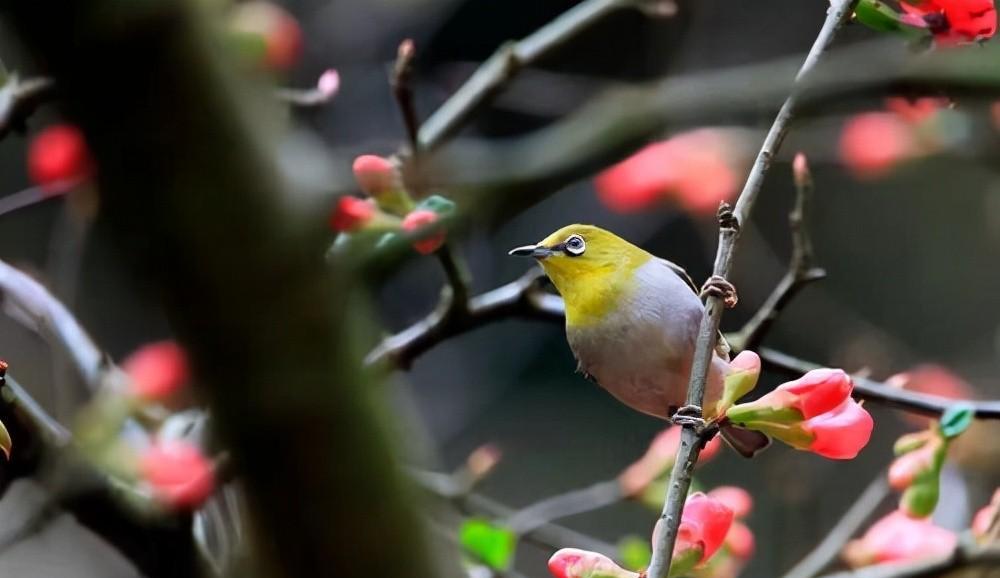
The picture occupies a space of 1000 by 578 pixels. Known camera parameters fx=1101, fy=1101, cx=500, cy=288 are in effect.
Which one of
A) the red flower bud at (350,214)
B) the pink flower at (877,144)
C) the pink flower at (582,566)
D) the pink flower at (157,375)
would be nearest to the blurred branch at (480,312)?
the red flower bud at (350,214)

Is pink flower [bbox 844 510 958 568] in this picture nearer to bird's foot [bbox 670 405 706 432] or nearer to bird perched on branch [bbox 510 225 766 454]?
bird perched on branch [bbox 510 225 766 454]

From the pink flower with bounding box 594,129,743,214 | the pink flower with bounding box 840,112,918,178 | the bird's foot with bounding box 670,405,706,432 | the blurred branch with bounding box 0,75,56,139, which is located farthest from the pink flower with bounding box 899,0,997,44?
the pink flower with bounding box 840,112,918,178

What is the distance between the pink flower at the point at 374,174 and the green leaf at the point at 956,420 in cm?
29

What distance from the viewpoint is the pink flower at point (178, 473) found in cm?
64

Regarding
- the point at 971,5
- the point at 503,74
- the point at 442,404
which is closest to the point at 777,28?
the point at 442,404

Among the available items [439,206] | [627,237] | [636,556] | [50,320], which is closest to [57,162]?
[50,320]

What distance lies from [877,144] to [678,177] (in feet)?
0.93

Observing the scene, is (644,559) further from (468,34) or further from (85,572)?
(468,34)

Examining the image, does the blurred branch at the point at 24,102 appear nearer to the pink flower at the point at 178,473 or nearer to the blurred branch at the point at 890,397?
the pink flower at the point at 178,473

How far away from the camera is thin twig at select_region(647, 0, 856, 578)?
29 cm

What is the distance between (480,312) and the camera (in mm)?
675

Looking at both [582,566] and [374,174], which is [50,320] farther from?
[582,566]

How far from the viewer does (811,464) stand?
1.38 m

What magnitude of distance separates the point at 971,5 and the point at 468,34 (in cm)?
133
